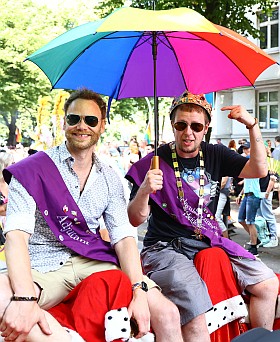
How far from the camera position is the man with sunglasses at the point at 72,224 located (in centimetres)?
264

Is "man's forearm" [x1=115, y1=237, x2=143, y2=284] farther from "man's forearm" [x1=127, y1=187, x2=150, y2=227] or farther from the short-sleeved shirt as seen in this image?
the short-sleeved shirt

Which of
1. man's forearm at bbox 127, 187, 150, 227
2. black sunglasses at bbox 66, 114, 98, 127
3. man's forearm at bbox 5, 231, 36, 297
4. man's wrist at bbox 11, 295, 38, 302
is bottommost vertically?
man's wrist at bbox 11, 295, 38, 302

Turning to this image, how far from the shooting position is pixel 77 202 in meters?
2.92

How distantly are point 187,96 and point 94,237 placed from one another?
1141 millimetres

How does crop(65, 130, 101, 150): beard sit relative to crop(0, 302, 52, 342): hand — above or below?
above

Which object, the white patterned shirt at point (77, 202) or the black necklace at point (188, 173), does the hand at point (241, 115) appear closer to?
the black necklace at point (188, 173)

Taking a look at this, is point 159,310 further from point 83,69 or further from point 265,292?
point 83,69

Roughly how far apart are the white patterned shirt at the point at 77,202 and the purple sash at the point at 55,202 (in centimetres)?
5

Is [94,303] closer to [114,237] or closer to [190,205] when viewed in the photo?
[114,237]

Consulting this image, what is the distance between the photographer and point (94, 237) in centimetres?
297

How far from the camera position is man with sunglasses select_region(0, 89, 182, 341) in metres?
2.64

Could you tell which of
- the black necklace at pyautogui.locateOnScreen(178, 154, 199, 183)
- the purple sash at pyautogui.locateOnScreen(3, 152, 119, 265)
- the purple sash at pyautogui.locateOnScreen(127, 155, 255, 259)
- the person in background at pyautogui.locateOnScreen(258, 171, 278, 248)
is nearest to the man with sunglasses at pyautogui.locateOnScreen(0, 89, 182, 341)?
the purple sash at pyautogui.locateOnScreen(3, 152, 119, 265)

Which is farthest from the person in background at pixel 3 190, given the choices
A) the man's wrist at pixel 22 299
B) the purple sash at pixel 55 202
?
the man's wrist at pixel 22 299

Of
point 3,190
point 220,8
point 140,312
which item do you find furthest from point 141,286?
point 220,8
